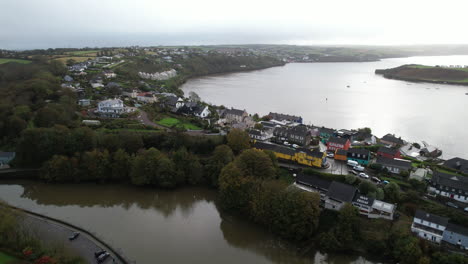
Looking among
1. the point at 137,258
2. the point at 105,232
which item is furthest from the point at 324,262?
the point at 105,232

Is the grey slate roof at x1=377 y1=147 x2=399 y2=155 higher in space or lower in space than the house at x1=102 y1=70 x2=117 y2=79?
lower

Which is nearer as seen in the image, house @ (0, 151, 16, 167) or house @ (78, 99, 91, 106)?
house @ (0, 151, 16, 167)

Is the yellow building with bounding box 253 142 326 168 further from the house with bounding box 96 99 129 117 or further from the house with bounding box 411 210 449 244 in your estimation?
the house with bounding box 96 99 129 117

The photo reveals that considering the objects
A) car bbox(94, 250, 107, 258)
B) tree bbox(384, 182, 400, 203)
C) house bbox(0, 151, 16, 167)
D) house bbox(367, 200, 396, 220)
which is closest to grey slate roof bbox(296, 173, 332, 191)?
house bbox(367, 200, 396, 220)

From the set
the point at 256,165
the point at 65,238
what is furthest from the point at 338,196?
the point at 65,238

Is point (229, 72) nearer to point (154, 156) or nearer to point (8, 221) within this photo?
point (154, 156)

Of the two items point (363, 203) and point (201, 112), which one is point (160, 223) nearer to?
point (363, 203)
